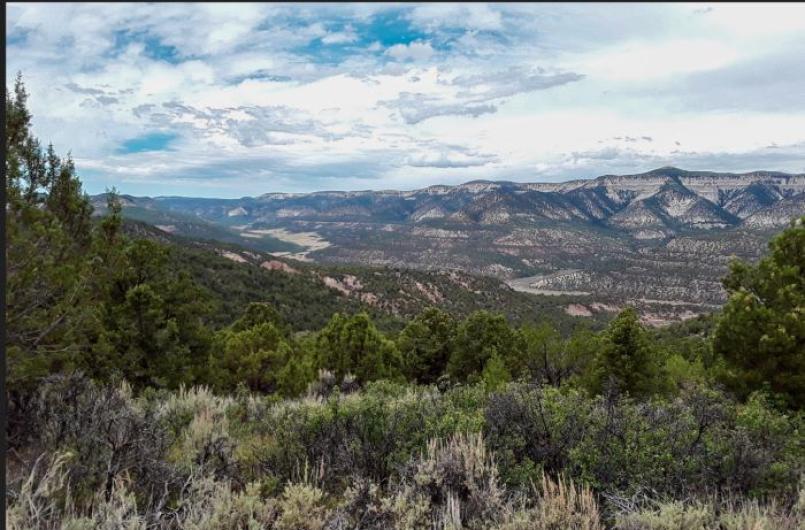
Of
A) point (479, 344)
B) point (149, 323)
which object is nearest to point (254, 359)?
point (149, 323)

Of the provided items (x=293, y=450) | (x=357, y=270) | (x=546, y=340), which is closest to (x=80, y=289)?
(x=293, y=450)

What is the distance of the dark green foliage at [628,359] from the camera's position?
15.1 meters

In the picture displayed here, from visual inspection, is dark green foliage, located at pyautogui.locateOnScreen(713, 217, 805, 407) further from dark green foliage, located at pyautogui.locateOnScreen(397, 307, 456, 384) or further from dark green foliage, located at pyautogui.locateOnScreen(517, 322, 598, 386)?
dark green foliage, located at pyautogui.locateOnScreen(397, 307, 456, 384)

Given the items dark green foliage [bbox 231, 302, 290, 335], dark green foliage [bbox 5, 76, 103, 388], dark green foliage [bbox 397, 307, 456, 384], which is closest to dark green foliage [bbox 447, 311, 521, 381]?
dark green foliage [bbox 397, 307, 456, 384]

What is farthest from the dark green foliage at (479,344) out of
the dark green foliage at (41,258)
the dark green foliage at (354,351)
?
the dark green foliage at (41,258)

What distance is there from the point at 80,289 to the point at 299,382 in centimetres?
857

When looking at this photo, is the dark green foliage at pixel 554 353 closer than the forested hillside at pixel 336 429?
No

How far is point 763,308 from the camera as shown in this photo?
10734 mm

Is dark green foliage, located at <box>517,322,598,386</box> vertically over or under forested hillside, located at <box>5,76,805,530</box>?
under

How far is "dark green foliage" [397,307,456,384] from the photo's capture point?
22.8 m

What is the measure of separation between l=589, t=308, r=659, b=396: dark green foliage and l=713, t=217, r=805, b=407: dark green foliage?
3740 mm

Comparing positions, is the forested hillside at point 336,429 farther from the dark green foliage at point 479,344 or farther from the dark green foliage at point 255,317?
the dark green foliage at point 255,317

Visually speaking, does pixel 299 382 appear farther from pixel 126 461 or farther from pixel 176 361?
pixel 126 461

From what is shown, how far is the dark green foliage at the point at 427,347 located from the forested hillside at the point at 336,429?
24.6 feet
